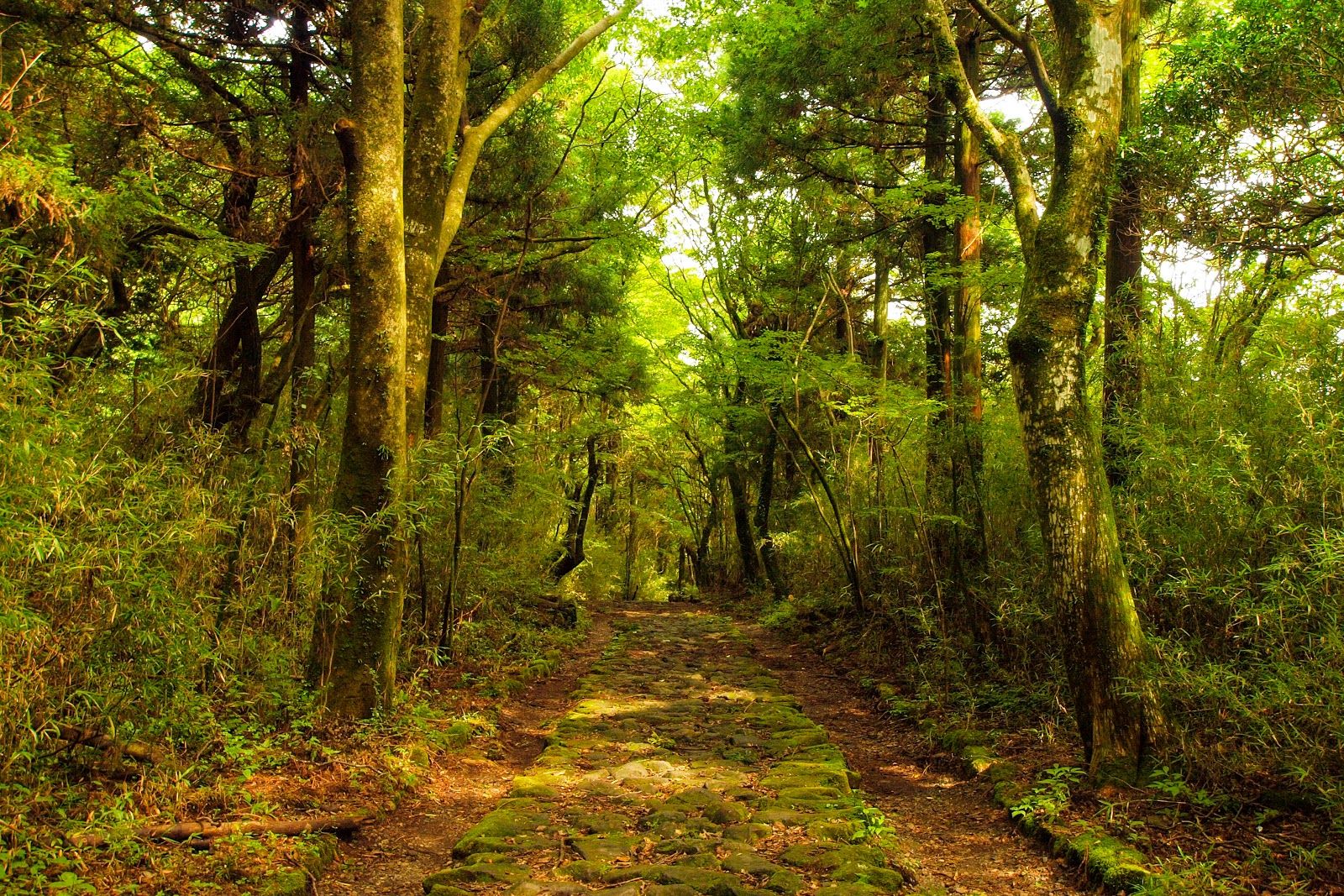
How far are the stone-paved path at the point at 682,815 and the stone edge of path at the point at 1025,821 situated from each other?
30.3 inches

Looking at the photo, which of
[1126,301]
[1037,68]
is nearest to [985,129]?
[1037,68]

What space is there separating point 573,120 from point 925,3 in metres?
6.80

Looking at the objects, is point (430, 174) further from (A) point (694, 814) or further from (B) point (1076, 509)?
(B) point (1076, 509)

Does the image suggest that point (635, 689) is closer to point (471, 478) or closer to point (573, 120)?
point (471, 478)

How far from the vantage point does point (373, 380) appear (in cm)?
511

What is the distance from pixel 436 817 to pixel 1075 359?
15.9ft

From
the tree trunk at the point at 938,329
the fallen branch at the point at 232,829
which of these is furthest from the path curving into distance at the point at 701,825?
the tree trunk at the point at 938,329

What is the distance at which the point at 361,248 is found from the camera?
512 cm

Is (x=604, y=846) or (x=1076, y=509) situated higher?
(x=1076, y=509)

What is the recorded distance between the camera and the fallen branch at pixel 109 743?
340cm

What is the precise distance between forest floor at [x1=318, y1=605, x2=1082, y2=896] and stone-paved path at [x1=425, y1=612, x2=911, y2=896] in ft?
0.04

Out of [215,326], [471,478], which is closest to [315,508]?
[471,478]

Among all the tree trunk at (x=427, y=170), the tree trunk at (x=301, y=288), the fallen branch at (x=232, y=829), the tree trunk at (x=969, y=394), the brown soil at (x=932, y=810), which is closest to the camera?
the fallen branch at (x=232, y=829)

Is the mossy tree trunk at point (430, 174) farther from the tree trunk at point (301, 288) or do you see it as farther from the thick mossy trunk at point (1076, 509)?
the thick mossy trunk at point (1076, 509)
